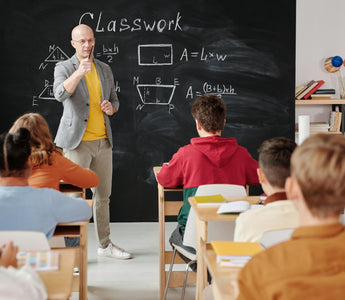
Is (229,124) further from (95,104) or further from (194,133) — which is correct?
(95,104)

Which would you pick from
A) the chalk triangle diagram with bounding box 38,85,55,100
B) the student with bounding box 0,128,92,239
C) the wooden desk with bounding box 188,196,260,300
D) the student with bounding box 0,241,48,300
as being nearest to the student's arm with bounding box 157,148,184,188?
the wooden desk with bounding box 188,196,260,300

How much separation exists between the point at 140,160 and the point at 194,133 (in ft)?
2.05

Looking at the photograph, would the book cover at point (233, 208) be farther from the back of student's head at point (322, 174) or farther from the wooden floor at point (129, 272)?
the wooden floor at point (129, 272)

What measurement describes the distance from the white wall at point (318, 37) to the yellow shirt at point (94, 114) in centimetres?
270

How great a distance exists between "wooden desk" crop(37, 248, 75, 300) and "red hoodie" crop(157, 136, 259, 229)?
4.08 ft

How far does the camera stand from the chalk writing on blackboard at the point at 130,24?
194 inches

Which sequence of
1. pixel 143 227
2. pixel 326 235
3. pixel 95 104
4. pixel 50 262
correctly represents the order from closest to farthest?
pixel 326 235 < pixel 50 262 < pixel 95 104 < pixel 143 227

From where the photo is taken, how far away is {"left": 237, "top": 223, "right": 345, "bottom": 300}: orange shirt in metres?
1.13

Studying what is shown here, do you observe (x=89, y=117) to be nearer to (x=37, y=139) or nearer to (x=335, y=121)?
(x=37, y=139)

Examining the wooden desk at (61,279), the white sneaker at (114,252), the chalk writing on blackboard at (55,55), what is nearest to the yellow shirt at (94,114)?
the white sneaker at (114,252)

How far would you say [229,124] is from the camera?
515cm

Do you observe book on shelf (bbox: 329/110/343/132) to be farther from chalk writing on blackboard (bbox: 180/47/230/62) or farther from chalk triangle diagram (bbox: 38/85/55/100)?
chalk triangle diagram (bbox: 38/85/55/100)

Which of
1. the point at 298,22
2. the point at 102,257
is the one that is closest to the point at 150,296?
the point at 102,257

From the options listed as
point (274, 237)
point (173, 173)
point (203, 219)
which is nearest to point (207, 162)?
point (173, 173)
